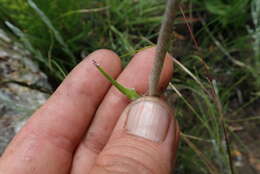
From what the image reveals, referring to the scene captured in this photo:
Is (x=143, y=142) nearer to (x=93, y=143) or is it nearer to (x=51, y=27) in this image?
(x=93, y=143)

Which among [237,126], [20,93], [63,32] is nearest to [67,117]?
[20,93]

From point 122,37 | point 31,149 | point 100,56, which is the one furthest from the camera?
point 122,37

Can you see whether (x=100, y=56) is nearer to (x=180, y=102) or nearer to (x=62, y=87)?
(x=62, y=87)

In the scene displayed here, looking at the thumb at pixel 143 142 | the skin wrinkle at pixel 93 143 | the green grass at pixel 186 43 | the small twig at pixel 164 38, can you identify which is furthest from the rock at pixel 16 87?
the small twig at pixel 164 38

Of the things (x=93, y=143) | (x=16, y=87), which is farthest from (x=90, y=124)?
(x=16, y=87)

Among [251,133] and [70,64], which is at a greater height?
[70,64]

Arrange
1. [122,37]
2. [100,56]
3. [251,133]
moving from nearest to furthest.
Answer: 1. [100,56]
2. [122,37]
3. [251,133]
